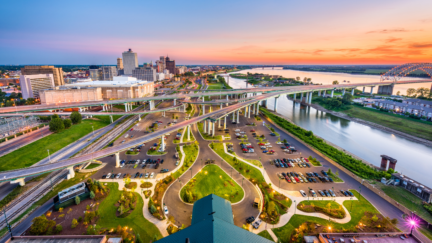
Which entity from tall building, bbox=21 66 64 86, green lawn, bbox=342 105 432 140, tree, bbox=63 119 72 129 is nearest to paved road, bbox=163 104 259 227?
tree, bbox=63 119 72 129

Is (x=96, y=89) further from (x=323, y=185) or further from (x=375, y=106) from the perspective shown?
(x=375, y=106)

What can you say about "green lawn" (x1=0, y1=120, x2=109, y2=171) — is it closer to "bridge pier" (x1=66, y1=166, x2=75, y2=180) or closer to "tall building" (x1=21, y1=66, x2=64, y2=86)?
"bridge pier" (x1=66, y1=166, x2=75, y2=180)

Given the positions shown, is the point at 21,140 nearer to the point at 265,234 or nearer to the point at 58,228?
the point at 58,228

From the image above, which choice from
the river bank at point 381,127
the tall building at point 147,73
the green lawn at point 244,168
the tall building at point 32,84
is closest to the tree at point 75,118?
the green lawn at point 244,168

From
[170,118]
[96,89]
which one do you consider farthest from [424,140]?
[96,89]

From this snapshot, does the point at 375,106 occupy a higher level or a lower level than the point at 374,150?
higher

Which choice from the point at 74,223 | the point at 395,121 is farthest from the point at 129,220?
the point at 395,121

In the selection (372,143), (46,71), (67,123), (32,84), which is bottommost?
(372,143)
